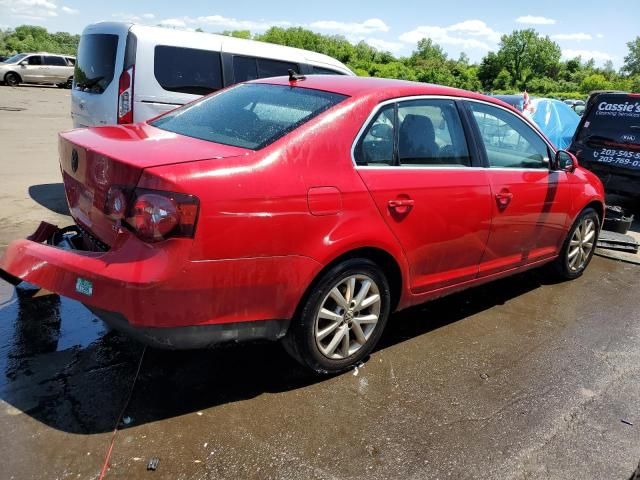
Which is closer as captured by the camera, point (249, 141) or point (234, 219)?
point (234, 219)

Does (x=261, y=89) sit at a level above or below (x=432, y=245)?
above

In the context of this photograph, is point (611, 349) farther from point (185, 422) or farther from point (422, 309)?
point (185, 422)

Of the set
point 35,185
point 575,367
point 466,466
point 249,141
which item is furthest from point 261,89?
point 35,185

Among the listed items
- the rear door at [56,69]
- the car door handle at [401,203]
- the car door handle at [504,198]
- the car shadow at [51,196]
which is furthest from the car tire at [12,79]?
the car door handle at [401,203]

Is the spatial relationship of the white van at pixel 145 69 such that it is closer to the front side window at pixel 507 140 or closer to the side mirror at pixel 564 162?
the front side window at pixel 507 140

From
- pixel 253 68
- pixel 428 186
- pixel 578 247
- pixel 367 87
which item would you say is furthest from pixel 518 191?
pixel 253 68

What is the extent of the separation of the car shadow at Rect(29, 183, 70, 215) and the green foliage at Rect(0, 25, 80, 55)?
7612cm

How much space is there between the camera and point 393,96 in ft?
10.9

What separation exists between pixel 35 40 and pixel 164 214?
97969 mm

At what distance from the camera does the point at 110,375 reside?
3031 mm

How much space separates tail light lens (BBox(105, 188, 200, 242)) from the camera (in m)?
2.40

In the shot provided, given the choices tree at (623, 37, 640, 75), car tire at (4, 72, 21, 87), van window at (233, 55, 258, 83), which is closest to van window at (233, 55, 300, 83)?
van window at (233, 55, 258, 83)

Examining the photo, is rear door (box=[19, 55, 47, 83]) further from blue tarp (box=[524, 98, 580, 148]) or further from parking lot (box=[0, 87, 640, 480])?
parking lot (box=[0, 87, 640, 480])

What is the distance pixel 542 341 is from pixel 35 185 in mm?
6413
